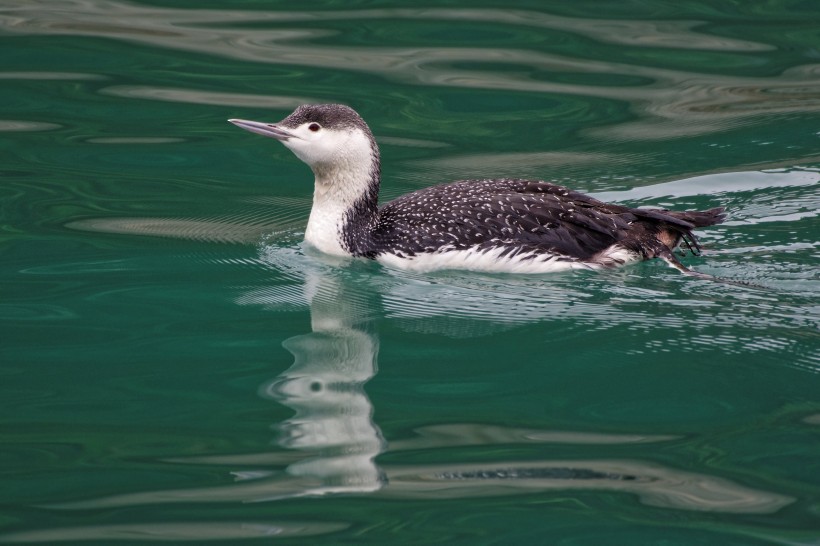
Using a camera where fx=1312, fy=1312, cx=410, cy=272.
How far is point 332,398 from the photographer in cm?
599

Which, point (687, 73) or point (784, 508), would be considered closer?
point (784, 508)

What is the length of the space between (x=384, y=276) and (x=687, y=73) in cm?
464

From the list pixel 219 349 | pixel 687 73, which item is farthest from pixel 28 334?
pixel 687 73

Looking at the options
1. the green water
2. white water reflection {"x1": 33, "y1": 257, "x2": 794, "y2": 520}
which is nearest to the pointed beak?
the green water

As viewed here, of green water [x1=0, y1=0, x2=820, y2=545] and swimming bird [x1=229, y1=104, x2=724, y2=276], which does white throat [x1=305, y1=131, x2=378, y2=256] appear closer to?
swimming bird [x1=229, y1=104, x2=724, y2=276]

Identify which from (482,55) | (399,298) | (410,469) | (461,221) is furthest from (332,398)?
(482,55)

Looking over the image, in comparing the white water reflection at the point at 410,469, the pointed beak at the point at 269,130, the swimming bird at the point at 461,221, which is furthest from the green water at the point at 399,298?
the pointed beak at the point at 269,130

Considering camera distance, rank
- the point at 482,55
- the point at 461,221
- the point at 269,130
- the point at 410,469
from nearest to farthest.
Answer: the point at 410,469 < the point at 461,221 < the point at 269,130 < the point at 482,55

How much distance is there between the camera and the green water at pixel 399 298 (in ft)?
16.7

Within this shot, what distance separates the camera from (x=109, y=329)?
6.82 meters

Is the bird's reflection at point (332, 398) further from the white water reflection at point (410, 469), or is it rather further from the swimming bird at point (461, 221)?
the swimming bird at point (461, 221)

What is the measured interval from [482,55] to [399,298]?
464cm

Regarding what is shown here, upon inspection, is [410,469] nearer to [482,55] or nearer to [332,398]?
[332,398]

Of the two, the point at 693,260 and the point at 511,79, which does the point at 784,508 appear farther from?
the point at 511,79
